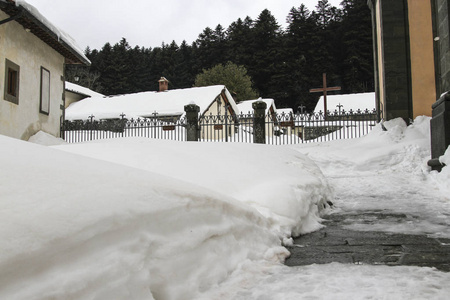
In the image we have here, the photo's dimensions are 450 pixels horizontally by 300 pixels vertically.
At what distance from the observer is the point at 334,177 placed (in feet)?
23.9

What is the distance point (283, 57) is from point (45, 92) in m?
39.7

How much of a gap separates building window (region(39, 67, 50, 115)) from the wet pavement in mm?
10369

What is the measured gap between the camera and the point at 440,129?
584cm

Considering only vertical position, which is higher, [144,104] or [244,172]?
[144,104]

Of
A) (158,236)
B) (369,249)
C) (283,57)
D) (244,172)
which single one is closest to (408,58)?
(244,172)

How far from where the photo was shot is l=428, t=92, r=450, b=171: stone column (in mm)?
5637

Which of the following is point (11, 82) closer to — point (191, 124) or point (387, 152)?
point (191, 124)

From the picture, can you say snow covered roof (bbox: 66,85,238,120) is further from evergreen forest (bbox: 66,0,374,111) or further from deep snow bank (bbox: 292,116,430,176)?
evergreen forest (bbox: 66,0,374,111)

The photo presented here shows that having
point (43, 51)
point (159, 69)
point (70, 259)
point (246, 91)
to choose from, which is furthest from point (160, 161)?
point (159, 69)

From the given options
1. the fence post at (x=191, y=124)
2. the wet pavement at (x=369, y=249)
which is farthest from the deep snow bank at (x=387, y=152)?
the fence post at (x=191, y=124)

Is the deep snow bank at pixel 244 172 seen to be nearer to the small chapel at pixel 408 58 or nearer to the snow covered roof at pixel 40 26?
the small chapel at pixel 408 58

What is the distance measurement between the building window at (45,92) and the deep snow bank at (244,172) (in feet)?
24.2

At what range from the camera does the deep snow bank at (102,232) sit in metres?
1.36

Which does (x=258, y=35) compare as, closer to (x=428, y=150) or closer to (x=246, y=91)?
(x=246, y=91)
